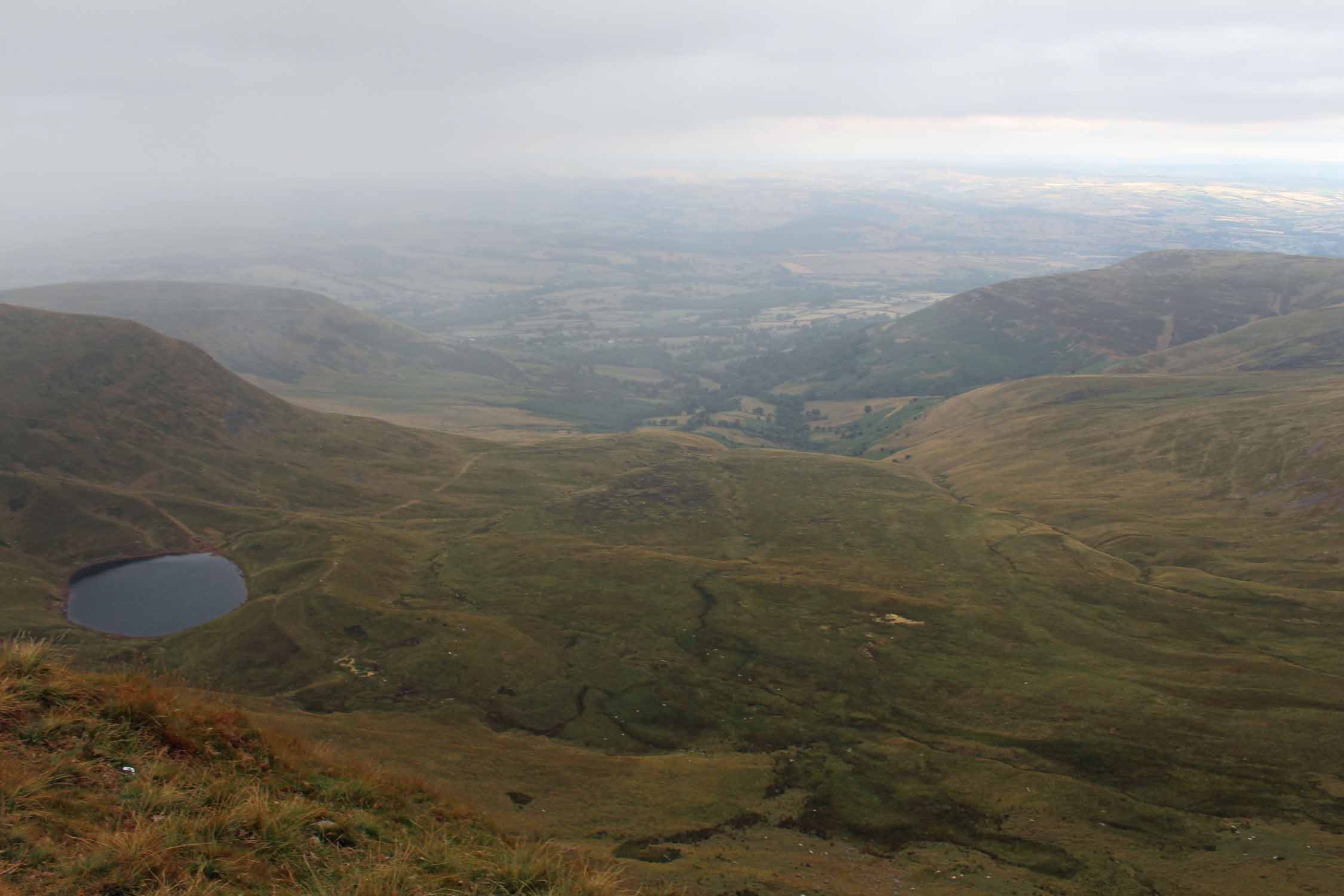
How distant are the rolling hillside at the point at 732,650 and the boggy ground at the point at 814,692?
47 centimetres

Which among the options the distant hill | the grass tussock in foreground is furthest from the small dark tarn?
the grass tussock in foreground

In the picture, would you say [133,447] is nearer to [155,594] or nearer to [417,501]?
[155,594]

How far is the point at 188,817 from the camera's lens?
18109mm

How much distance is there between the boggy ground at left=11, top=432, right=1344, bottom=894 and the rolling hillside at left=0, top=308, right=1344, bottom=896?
467 millimetres

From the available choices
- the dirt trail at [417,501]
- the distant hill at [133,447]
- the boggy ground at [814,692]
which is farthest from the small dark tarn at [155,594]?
the dirt trail at [417,501]

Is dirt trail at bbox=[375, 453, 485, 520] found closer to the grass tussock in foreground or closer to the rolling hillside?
the rolling hillside

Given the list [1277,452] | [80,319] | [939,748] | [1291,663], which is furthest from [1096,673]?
[80,319]

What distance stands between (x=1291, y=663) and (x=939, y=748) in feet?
177

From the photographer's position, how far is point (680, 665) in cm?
10100

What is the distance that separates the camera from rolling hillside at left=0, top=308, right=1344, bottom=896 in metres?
61.2

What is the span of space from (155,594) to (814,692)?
100223 millimetres

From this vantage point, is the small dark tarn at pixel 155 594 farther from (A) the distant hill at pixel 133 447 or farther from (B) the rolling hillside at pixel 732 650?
(A) the distant hill at pixel 133 447

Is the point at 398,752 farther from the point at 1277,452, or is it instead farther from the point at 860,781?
the point at 1277,452

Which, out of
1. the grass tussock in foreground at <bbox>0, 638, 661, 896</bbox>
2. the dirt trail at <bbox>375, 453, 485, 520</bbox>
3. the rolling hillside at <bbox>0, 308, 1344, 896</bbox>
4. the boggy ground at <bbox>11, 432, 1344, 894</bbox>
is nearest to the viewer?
the grass tussock in foreground at <bbox>0, 638, 661, 896</bbox>
